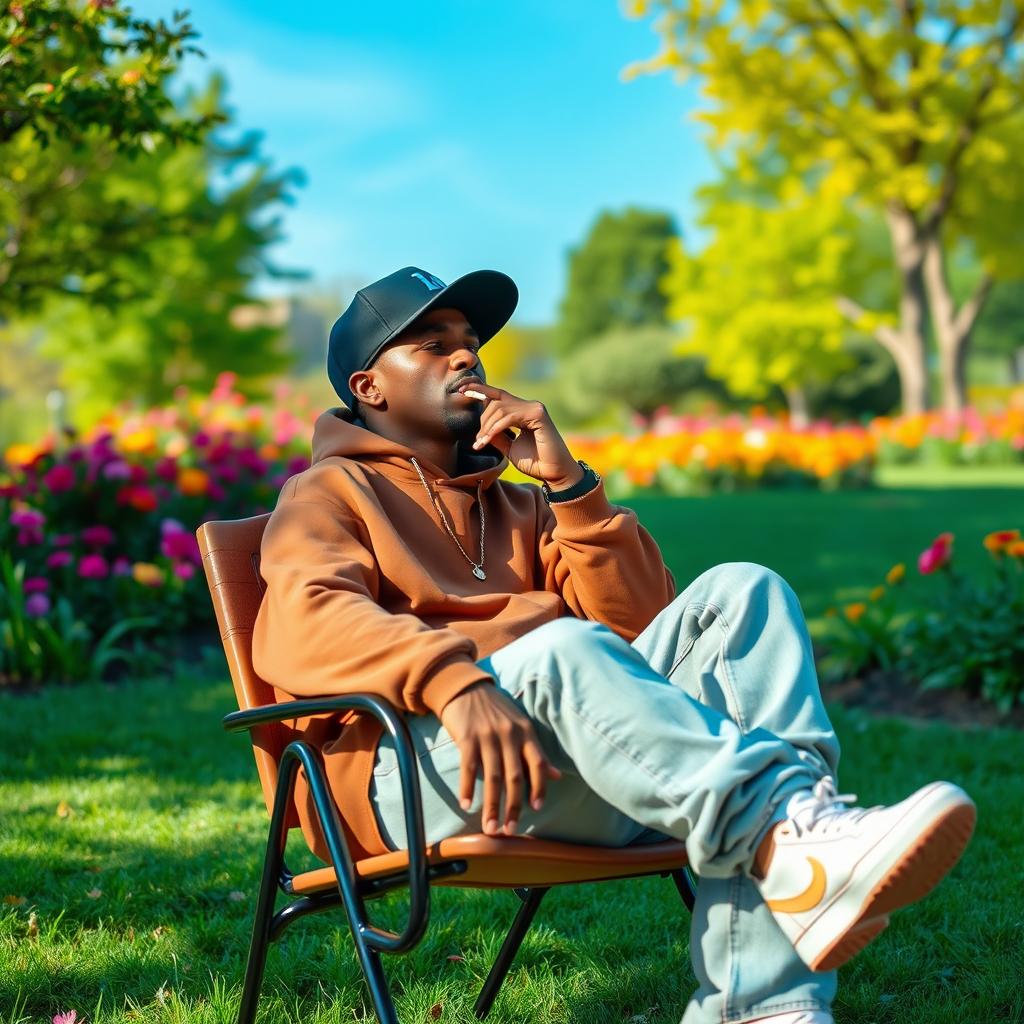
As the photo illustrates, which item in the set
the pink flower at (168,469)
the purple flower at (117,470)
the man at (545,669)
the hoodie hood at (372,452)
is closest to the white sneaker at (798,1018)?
the man at (545,669)

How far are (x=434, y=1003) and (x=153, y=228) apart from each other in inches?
193

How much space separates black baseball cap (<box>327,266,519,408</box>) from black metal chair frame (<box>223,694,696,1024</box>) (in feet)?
2.59

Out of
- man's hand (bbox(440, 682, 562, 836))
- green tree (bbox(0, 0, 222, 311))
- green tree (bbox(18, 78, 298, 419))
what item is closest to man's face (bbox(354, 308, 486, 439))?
man's hand (bbox(440, 682, 562, 836))

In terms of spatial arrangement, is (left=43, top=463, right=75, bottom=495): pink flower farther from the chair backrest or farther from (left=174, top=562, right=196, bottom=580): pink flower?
the chair backrest

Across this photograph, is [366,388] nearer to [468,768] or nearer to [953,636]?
[468,768]

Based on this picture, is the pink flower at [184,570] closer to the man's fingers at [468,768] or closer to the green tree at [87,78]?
the green tree at [87,78]

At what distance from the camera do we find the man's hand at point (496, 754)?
1845 millimetres

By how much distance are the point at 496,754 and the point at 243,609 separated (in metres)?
0.76

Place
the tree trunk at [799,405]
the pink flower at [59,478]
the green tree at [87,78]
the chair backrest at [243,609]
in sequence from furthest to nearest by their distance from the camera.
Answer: the tree trunk at [799,405]
the pink flower at [59,478]
the green tree at [87,78]
the chair backrest at [243,609]

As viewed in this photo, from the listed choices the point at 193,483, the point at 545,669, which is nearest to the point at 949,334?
the point at 193,483

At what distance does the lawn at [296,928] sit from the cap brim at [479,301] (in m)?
1.29

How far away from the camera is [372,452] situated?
2547 millimetres

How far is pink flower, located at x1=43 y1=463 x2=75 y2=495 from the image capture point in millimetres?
6184

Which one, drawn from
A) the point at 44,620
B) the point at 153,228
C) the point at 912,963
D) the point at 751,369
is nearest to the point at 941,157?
the point at 751,369
